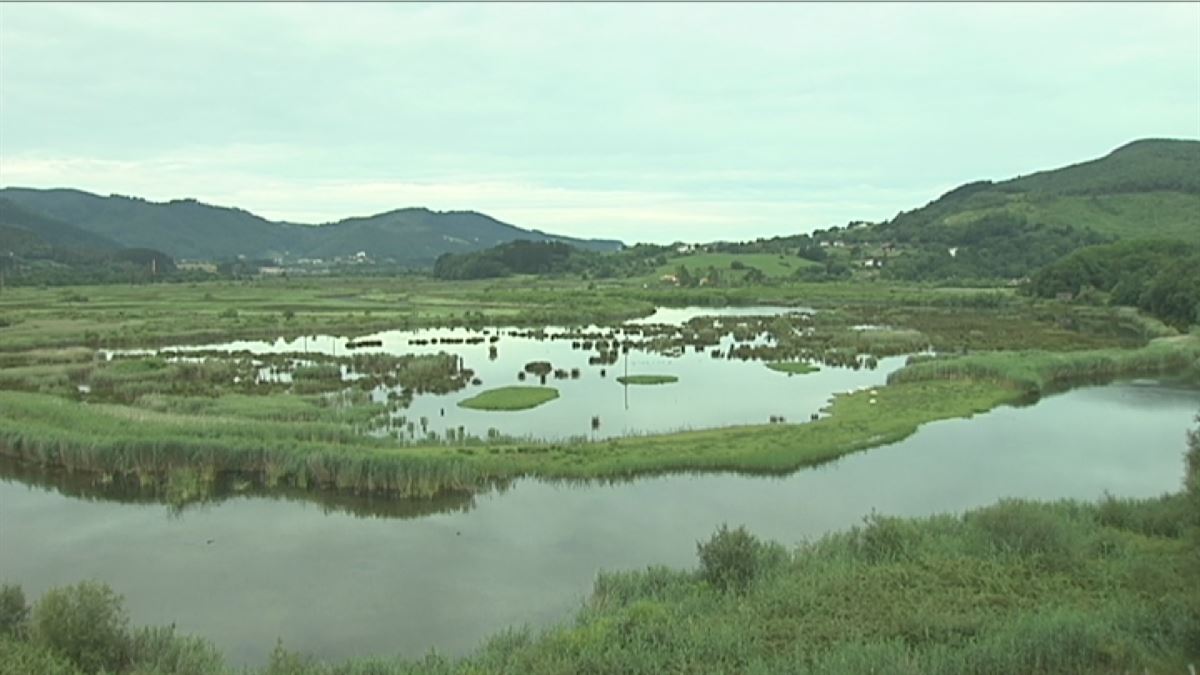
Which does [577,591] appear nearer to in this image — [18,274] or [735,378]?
[735,378]

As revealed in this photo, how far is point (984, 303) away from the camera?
99125 millimetres

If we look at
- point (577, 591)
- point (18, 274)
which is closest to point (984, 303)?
point (577, 591)

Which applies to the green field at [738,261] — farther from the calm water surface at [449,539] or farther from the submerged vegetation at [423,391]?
the calm water surface at [449,539]

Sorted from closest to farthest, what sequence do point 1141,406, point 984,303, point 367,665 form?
point 367,665, point 1141,406, point 984,303

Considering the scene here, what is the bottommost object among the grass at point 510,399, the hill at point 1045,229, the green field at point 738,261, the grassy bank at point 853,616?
the grass at point 510,399

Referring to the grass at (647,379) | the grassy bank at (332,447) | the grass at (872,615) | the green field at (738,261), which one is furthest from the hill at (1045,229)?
the grass at (872,615)

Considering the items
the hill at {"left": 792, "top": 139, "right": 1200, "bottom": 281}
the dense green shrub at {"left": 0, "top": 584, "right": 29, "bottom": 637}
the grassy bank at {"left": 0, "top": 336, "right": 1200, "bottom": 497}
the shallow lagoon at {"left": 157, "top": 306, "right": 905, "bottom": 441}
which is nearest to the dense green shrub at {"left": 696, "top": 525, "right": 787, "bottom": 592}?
the grassy bank at {"left": 0, "top": 336, "right": 1200, "bottom": 497}

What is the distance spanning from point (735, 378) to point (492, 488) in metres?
23.9

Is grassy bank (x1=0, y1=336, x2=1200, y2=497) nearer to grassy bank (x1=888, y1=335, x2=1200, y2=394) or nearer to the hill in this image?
grassy bank (x1=888, y1=335, x2=1200, y2=394)

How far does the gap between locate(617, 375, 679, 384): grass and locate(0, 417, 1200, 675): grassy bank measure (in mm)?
27110

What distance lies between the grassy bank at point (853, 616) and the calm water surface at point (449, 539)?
2.08 meters

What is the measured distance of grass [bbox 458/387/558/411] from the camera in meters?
38.1

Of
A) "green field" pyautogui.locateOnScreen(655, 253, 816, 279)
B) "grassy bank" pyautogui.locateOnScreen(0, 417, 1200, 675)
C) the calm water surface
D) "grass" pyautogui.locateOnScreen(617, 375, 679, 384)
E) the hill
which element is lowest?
the calm water surface

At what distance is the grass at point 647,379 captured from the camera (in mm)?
45281
